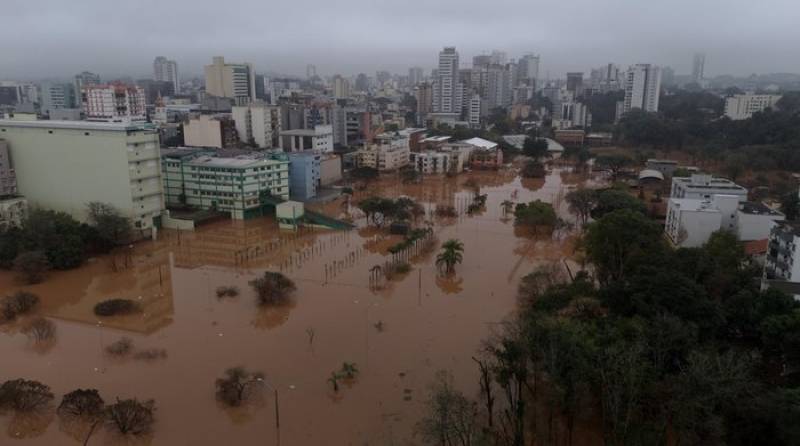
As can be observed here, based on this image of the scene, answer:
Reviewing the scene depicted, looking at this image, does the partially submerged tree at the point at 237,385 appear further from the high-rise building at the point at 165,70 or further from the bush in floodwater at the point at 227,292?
the high-rise building at the point at 165,70

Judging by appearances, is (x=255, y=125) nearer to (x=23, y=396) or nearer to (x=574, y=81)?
(x=23, y=396)

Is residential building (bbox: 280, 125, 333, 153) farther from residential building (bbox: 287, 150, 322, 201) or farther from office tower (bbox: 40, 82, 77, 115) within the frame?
office tower (bbox: 40, 82, 77, 115)

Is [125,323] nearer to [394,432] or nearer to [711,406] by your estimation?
[394,432]

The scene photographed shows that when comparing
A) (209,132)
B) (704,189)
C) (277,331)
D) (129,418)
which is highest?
(209,132)

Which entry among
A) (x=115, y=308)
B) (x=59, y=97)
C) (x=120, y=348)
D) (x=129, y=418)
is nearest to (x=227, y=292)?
(x=115, y=308)

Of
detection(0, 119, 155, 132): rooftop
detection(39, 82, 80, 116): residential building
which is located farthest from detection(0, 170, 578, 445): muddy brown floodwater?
detection(39, 82, 80, 116): residential building

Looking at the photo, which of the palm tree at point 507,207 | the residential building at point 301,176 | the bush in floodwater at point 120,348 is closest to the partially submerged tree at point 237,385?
the bush in floodwater at point 120,348

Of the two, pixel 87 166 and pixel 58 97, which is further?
pixel 58 97
